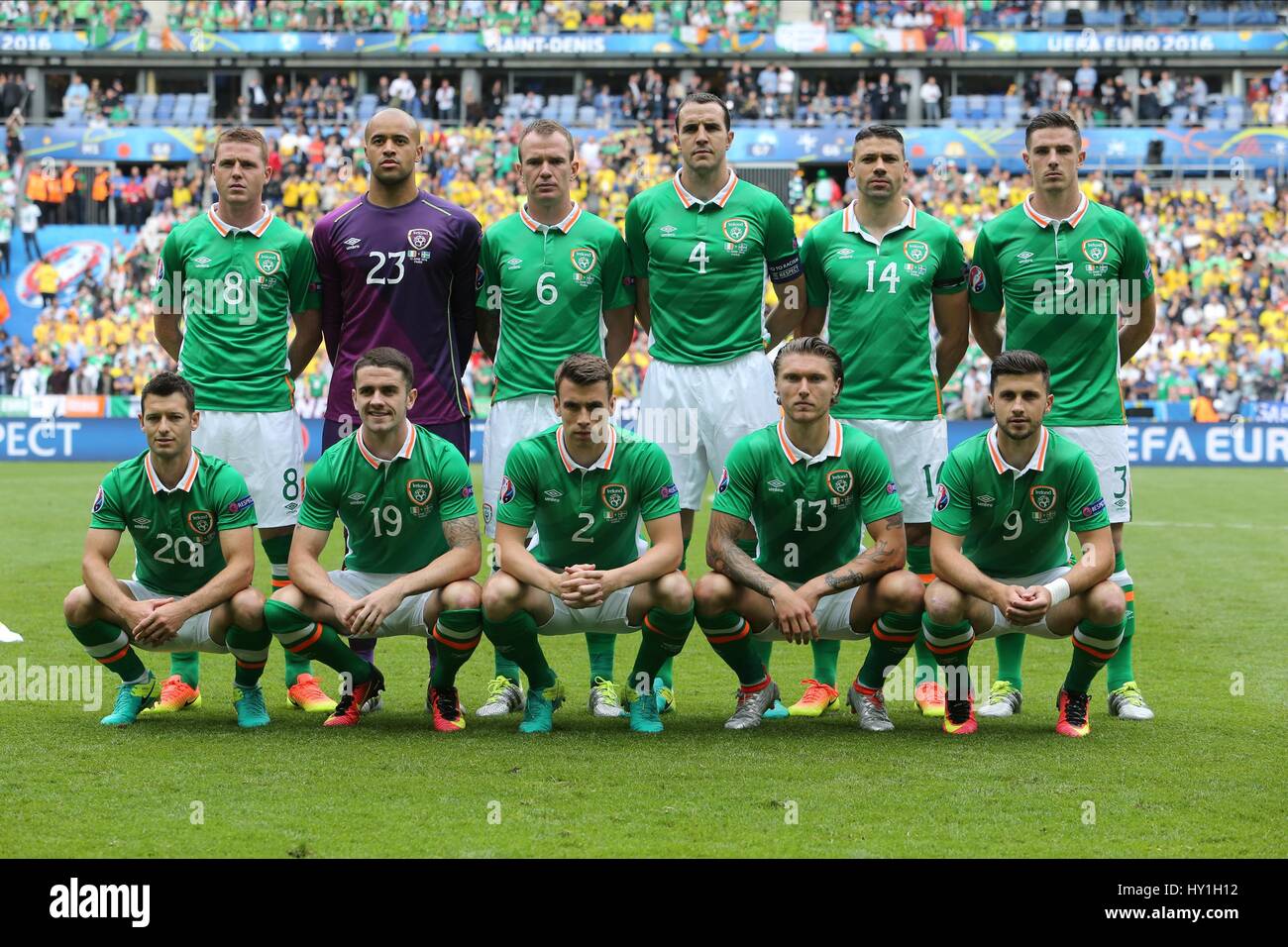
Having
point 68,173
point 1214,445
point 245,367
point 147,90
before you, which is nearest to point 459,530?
point 245,367

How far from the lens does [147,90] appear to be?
37281 mm

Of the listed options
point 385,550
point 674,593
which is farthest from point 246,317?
point 674,593

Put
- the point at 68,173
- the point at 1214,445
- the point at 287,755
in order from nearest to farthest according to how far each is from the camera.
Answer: the point at 287,755 < the point at 1214,445 < the point at 68,173

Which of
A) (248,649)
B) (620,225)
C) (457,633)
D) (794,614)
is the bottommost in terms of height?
(248,649)

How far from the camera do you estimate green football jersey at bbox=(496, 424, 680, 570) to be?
5.73 meters

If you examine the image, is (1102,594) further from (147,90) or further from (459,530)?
Result: (147,90)

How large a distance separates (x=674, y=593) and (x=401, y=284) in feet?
5.95

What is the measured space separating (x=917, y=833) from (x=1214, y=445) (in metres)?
21.2

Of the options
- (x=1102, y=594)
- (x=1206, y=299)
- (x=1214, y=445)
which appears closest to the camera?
(x=1102, y=594)

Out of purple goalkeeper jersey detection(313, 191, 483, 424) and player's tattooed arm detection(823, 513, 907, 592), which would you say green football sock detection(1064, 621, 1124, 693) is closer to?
player's tattooed arm detection(823, 513, 907, 592)

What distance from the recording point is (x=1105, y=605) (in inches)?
221

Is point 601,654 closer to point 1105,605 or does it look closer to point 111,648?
point 111,648

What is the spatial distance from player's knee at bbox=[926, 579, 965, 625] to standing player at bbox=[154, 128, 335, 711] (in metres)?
2.62

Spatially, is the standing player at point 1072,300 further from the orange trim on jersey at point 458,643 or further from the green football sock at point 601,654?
the orange trim on jersey at point 458,643
